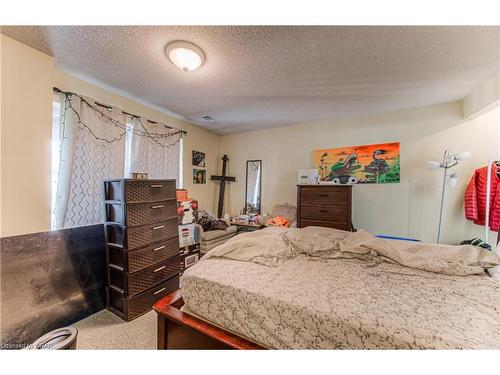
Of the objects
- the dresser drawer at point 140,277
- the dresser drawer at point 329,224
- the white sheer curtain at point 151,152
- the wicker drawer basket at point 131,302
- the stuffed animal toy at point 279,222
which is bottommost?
the wicker drawer basket at point 131,302

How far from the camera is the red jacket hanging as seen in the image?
6.89 ft

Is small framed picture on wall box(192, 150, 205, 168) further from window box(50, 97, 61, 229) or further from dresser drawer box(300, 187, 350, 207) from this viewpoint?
dresser drawer box(300, 187, 350, 207)

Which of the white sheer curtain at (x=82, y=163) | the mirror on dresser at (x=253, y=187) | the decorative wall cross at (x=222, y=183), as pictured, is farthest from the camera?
the decorative wall cross at (x=222, y=183)

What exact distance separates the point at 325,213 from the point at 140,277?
2.36 m

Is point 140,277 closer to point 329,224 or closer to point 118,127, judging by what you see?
point 118,127

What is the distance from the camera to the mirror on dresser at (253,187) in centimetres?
380

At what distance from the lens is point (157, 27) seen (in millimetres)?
1266

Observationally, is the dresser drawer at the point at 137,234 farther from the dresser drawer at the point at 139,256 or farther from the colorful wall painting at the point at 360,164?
the colorful wall painting at the point at 360,164

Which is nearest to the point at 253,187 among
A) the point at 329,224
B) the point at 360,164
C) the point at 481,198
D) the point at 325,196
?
the point at 325,196

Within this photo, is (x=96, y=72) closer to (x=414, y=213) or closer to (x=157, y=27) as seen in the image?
(x=157, y=27)

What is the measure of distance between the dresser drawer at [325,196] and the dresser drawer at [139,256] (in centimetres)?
194

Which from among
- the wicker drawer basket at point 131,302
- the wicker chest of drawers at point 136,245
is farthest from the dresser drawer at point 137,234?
the wicker drawer basket at point 131,302

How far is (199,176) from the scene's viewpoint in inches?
145

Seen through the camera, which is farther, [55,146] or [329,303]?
[55,146]
